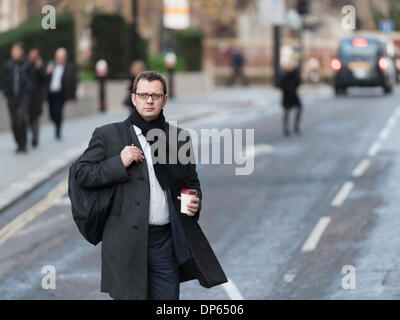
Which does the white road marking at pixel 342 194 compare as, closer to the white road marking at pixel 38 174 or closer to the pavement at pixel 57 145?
the pavement at pixel 57 145

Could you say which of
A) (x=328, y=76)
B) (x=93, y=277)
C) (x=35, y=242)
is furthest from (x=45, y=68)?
(x=328, y=76)

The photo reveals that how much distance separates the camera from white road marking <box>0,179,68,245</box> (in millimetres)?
12992

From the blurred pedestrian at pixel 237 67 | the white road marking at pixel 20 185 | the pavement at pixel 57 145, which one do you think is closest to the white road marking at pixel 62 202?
the pavement at pixel 57 145

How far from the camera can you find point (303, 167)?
18.8m

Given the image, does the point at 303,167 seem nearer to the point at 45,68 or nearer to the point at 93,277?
the point at 45,68

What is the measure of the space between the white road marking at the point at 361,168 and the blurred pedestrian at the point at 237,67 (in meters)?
35.0

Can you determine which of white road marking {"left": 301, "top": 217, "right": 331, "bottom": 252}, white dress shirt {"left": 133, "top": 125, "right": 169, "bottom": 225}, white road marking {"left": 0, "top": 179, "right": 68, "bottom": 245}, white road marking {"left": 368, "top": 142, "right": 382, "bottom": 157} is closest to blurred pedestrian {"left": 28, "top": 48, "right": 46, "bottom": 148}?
white road marking {"left": 0, "top": 179, "right": 68, "bottom": 245}

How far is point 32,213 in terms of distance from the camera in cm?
1445

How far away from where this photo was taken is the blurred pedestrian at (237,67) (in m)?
54.3

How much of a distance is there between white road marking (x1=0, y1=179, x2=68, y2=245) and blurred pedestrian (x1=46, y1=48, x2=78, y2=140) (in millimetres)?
5954

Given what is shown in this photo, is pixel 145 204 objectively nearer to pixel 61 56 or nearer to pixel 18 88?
pixel 18 88

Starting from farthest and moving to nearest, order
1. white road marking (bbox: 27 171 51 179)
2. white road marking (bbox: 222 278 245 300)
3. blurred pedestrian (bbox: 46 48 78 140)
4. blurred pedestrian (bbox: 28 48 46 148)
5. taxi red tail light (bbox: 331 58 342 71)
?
taxi red tail light (bbox: 331 58 342 71)
blurred pedestrian (bbox: 46 48 78 140)
blurred pedestrian (bbox: 28 48 46 148)
white road marking (bbox: 27 171 51 179)
white road marking (bbox: 222 278 245 300)

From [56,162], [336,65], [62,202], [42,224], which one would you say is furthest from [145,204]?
[336,65]

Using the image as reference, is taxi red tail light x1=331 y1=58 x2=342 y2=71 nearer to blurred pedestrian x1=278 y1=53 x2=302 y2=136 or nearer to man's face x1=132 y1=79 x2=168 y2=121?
blurred pedestrian x1=278 y1=53 x2=302 y2=136
